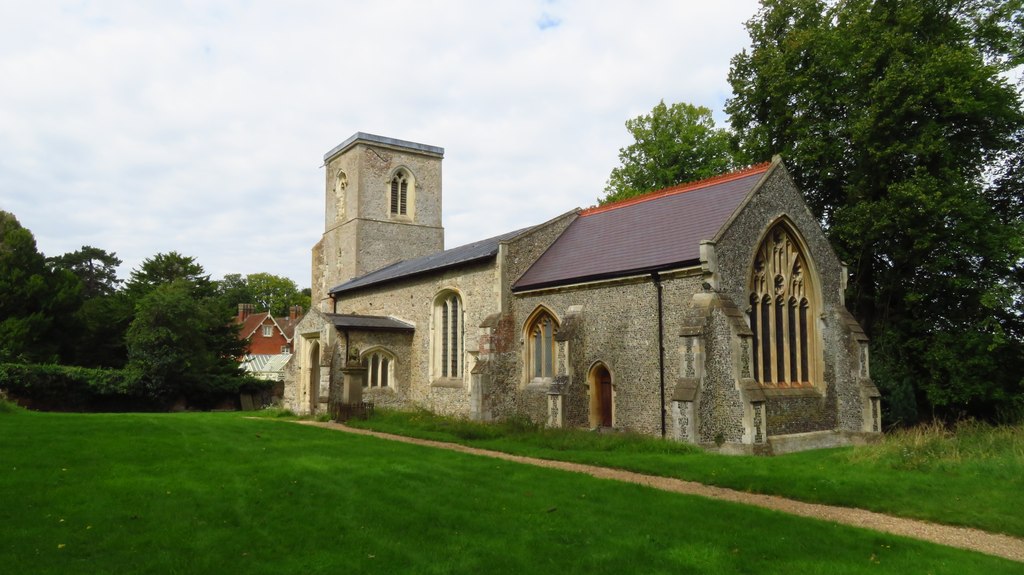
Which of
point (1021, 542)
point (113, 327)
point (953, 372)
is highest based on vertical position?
point (113, 327)

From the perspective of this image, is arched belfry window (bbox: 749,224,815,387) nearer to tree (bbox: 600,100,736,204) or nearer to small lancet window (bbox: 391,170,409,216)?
tree (bbox: 600,100,736,204)

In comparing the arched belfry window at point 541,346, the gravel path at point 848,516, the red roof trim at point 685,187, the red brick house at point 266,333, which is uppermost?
the red roof trim at point 685,187

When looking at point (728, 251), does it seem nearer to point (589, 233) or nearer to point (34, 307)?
point (589, 233)

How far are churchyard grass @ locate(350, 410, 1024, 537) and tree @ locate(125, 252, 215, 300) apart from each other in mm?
32972

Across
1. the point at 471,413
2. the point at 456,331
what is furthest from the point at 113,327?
the point at 471,413

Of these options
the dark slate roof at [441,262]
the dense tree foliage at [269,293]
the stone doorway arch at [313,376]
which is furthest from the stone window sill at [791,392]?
the dense tree foliage at [269,293]

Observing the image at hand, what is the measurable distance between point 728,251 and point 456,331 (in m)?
10.7

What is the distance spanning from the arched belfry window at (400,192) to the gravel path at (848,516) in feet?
80.5

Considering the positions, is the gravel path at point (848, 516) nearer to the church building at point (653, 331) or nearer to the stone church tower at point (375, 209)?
the church building at point (653, 331)

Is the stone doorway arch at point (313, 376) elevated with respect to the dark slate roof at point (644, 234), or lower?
lower

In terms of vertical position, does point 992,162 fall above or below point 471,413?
above

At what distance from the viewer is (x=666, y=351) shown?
16.8m

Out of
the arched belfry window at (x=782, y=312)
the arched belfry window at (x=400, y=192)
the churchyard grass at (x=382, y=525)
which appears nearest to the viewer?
the churchyard grass at (x=382, y=525)

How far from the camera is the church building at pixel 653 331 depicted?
619 inches
